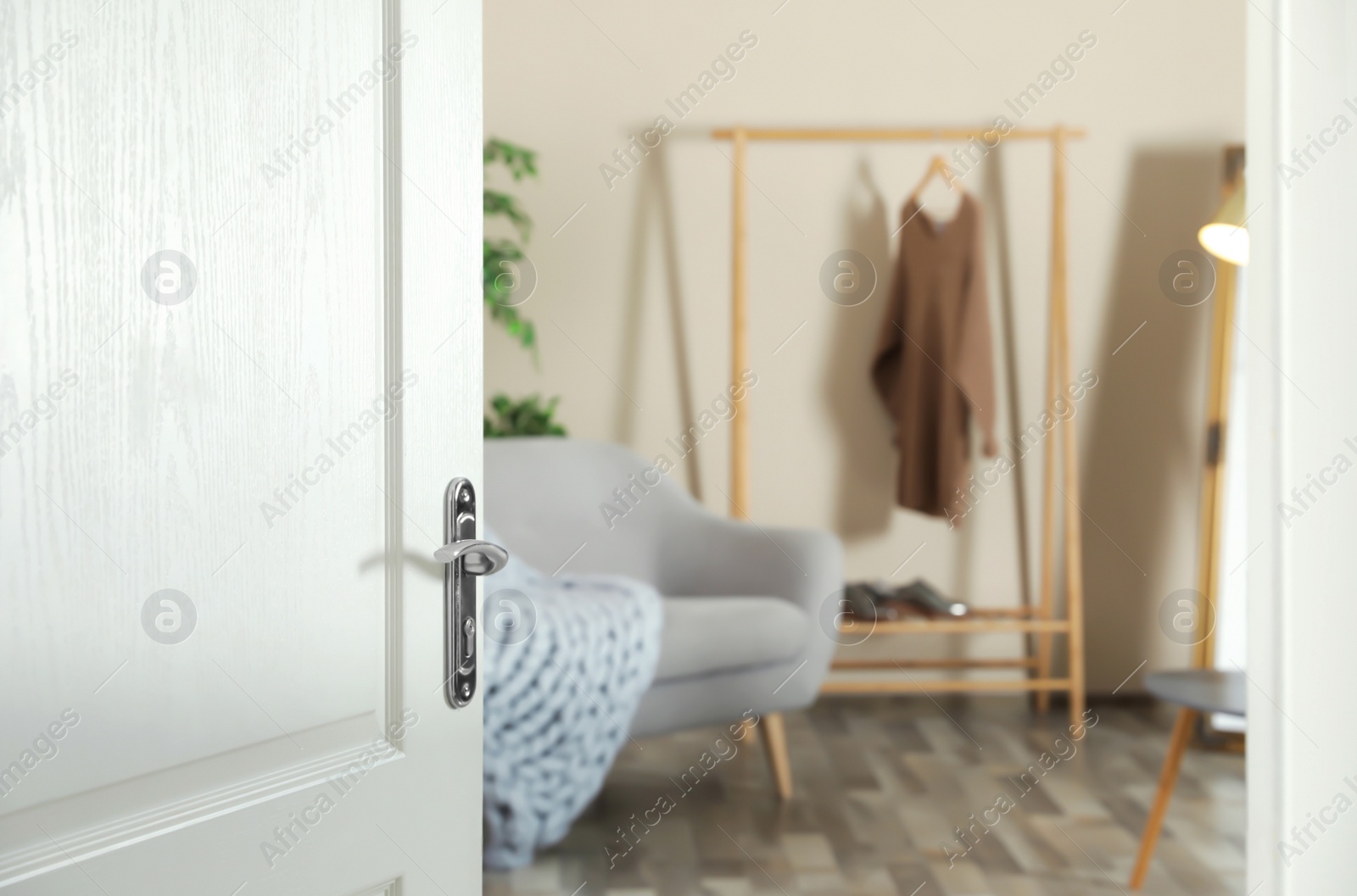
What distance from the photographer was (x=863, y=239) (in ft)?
10.5

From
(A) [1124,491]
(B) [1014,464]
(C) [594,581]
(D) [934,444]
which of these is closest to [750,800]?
(C) [594,581]

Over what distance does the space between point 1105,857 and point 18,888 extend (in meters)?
1.89

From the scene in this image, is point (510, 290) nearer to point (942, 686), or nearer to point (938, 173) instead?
point (938, 173)

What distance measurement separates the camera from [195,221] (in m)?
0.62

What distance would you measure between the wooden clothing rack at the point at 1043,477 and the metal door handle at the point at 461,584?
2.16 metres

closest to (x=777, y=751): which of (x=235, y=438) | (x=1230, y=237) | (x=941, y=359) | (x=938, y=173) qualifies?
(x=941, y=359)

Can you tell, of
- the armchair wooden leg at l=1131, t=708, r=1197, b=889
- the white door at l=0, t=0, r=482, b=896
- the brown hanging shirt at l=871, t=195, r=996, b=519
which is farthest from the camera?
the brown hanging shirt at l=871, t=195, r=996, b=519

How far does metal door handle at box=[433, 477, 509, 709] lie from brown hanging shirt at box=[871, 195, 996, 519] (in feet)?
7.55

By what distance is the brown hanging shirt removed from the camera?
2.96 m

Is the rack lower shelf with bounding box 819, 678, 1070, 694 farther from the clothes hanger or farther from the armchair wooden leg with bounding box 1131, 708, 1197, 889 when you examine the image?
the clothes hanger

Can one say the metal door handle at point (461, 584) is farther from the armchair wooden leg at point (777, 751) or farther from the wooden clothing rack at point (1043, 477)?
the wooden clothing rack at point (1043, 477)

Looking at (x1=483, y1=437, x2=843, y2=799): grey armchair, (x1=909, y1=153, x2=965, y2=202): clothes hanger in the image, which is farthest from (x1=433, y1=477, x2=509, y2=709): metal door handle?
(x1=909, y1=153, x2=965, y2=202): clothes hanger

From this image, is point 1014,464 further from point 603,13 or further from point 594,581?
point 603,13

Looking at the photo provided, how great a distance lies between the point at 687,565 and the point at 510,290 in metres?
1.02
